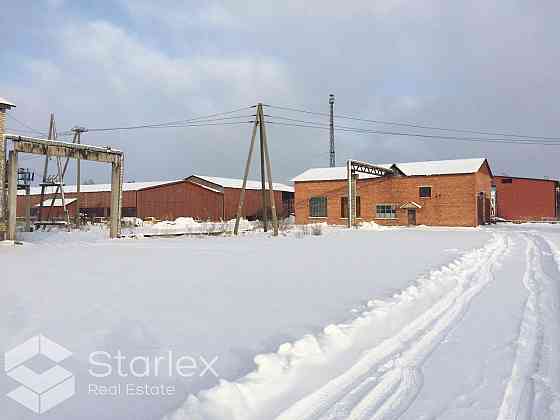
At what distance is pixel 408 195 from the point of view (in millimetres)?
33469

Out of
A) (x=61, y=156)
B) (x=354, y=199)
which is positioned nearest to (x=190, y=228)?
(x=61, y=156)

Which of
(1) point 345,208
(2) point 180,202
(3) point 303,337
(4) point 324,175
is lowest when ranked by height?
(3) point 303,337

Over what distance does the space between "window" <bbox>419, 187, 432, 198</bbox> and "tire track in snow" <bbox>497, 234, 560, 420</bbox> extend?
2649cm

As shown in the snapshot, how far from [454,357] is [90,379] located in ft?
11.4

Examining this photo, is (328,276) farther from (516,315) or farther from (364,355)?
(364,355)

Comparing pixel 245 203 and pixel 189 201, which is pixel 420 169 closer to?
pixel 245 203

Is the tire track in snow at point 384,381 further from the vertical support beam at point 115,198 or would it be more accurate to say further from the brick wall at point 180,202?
the brick wall at point 180,202

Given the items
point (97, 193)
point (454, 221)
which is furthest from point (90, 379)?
point (97, 193)

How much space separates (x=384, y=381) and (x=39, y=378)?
301cm

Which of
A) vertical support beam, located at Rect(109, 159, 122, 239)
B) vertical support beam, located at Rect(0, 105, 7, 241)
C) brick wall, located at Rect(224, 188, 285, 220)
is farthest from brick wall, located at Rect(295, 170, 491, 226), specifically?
vertical support beam, located at Rect(0, 105, 7, 241)

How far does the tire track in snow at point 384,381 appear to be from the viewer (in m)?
3.12

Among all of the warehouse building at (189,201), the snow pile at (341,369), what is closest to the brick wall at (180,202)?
the warehouse building at (189,201)

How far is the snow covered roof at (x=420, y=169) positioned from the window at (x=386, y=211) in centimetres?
294

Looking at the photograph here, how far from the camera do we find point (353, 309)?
5.92m
